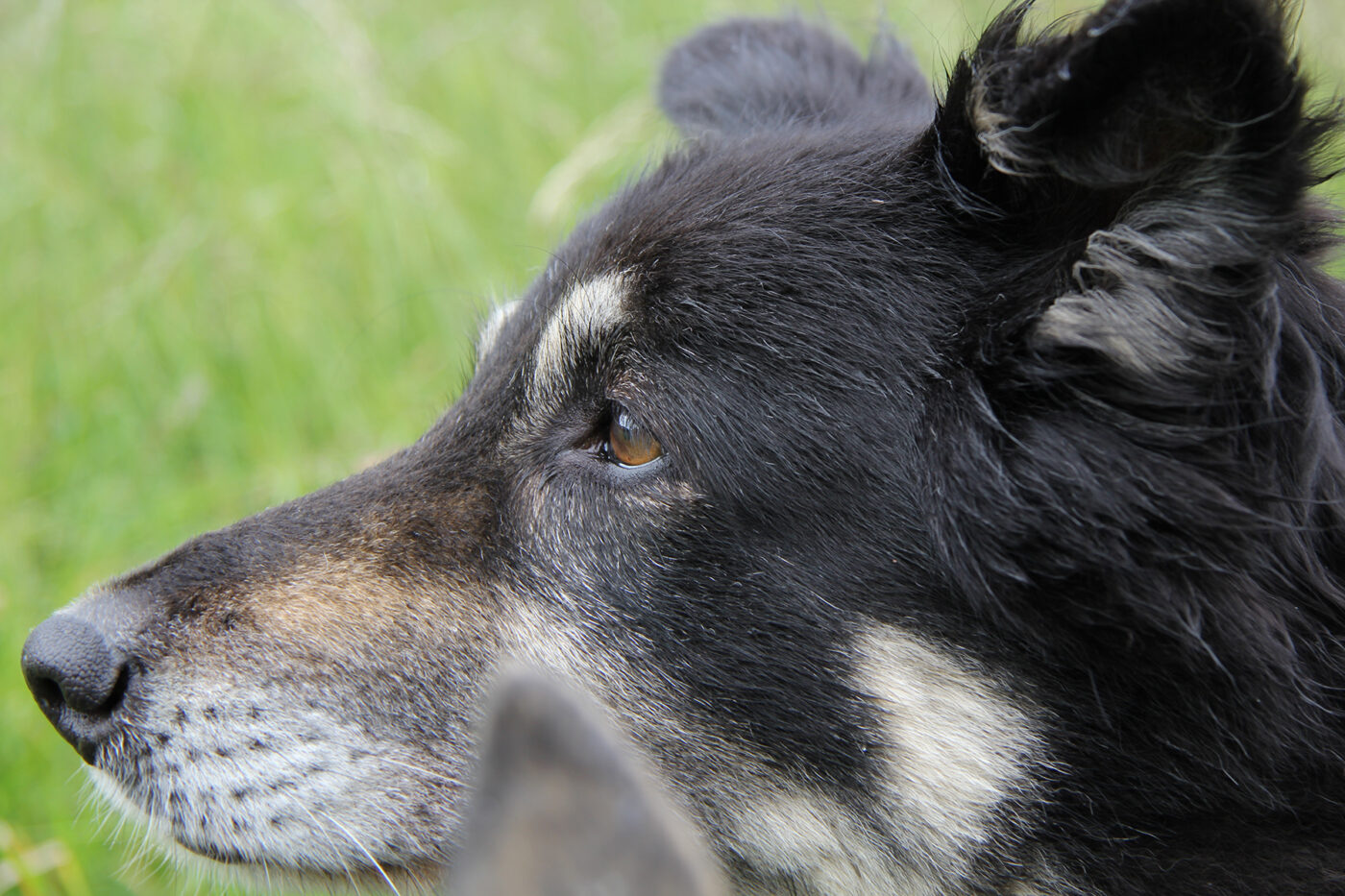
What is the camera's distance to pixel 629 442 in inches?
90.7

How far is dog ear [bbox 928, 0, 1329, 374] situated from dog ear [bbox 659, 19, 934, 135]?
46.0 inches

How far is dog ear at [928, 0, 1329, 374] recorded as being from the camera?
1.66 m

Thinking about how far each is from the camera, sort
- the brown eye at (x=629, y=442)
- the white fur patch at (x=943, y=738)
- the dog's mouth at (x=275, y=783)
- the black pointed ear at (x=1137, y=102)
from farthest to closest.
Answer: the brown eye at (x=629, y=442)
the dog's mouth at (x=275, y=783)
the white fur patch at (x=943, y=738)
the black pointed ear at (x=1137, y=102)

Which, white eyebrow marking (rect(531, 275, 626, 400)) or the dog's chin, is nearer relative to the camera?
the dog's chin

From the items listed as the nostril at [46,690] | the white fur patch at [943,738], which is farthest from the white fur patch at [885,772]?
the nostril at [46,690]

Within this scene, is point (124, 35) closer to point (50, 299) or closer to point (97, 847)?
point (50, 299)

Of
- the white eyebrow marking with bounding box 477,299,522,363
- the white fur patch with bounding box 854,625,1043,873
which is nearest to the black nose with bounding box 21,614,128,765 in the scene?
the white eyebrow marking with bounding box 477,299,522,363

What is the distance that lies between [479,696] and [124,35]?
214 inches

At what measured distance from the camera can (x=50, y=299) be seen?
5.06m

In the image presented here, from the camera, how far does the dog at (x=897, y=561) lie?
6.24 feet

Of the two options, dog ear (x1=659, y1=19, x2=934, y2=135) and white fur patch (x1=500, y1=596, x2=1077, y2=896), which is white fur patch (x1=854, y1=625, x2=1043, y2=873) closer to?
white fur patch (x1=500, y1=596, x2=1077, y2=896)

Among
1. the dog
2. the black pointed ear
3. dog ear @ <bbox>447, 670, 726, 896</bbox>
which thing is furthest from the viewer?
the dog

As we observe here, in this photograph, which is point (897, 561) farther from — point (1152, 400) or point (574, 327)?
point (574, 327)

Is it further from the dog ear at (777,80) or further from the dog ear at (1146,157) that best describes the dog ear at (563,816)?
the dog ear at (777,80)
